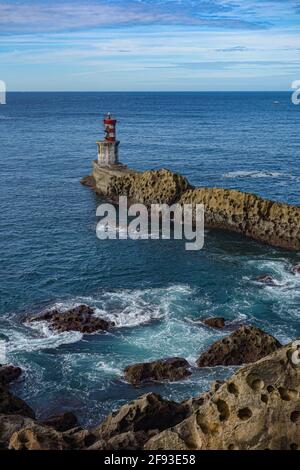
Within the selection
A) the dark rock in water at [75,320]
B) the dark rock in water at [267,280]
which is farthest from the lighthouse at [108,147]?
the dark rock in water at [75,320]

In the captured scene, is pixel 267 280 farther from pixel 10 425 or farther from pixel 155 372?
pixel 10 425

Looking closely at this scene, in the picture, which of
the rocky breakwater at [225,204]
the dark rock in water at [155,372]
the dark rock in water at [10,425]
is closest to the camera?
the dark rock in water at [10,425]

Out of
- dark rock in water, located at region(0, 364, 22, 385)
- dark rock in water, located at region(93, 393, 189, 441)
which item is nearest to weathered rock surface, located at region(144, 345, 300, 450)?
dark rock in water, located at region(93, 393, 189, 441)

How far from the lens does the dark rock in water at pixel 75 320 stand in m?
39.2

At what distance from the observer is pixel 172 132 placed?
153625mm

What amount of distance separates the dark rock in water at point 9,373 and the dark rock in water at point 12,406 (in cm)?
538

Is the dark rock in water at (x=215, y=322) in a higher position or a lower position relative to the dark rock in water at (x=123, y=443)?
lower

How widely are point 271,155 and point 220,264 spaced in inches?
2502

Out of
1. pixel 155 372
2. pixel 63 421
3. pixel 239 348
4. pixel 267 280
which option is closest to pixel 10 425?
pixel 63 421

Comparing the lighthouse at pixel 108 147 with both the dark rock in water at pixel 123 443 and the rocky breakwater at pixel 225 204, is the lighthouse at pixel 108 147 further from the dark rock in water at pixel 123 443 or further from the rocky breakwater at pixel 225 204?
the dark rock in water at pixel 123 443

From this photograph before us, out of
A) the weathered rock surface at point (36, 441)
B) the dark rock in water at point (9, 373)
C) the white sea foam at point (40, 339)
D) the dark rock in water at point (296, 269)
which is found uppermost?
the weathered rock surface at point (36, 441)

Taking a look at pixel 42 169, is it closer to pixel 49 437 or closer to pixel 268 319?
pixel 268 319

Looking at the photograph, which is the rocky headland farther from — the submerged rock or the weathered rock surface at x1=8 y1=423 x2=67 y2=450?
the submerged rock

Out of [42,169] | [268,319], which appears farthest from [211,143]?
[268,319]
